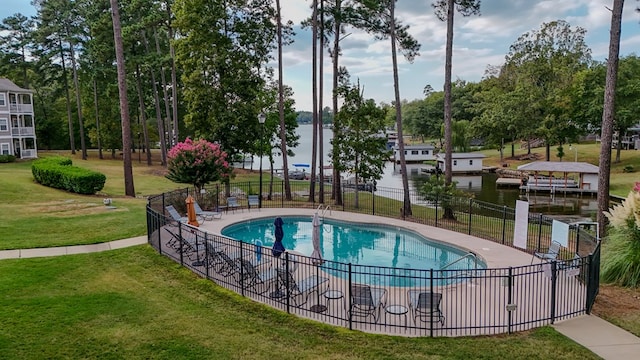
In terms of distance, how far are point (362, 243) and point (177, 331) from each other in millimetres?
11043

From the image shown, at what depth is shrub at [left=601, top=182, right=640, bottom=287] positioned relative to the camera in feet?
35.1

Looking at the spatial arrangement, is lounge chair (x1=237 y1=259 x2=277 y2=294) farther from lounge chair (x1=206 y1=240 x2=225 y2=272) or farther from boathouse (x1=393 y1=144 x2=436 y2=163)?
boathouse (x1=393 y1=144 x2=436 y2=163)

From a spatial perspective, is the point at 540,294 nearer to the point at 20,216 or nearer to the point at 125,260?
the point at 125,260

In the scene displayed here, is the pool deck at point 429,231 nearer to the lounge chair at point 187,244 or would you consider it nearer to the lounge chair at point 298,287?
the lounge chair at point 187,244

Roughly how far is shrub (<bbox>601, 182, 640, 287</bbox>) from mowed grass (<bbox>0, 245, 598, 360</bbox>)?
3.90 metres

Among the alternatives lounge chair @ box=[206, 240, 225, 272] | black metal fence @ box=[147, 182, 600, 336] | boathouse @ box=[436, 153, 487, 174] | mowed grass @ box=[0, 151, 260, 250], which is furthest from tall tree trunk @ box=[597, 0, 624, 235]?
boathouse @ box=[436, 153, 487, 174]

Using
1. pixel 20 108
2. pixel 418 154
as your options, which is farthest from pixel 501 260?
pixel 418 154

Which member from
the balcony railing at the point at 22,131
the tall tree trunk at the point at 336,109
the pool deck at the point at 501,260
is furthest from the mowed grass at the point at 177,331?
the balcony railing at the point at 22,131

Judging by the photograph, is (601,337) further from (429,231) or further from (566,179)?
(566,179)

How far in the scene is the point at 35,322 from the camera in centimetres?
827

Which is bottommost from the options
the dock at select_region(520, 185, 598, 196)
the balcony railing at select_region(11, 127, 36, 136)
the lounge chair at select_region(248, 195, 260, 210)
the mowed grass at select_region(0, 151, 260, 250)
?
the dock at select_region(520, 185, 598, 196)

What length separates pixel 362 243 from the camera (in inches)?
722

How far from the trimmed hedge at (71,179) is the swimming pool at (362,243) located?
338 inches

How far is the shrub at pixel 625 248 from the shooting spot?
1070 centimetres
